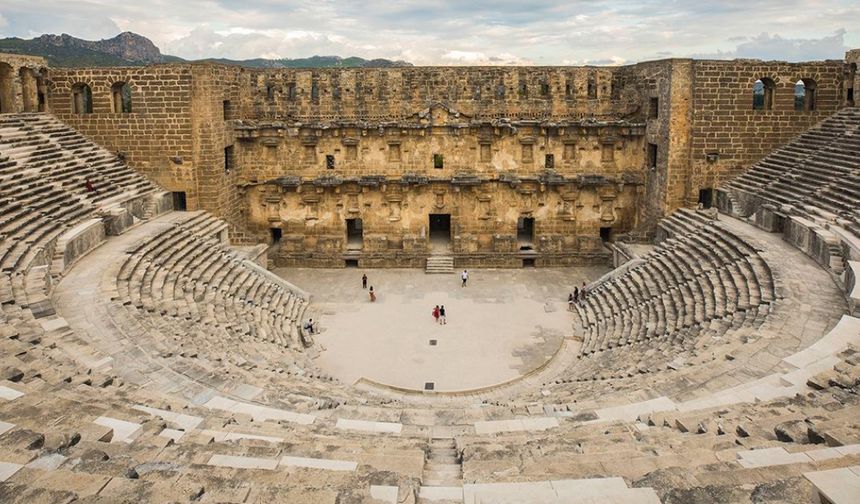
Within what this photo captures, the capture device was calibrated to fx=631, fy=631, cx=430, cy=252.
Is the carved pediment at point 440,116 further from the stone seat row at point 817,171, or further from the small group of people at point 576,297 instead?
the stone seat row at point 817,171

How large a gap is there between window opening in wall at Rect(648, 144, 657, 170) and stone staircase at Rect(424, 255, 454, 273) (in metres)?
A: 8.43

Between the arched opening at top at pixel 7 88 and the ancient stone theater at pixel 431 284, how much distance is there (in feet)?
0.25

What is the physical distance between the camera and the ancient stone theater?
6254mm

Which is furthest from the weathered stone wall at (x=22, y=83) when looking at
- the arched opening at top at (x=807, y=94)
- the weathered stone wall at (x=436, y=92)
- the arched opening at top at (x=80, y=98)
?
the arched opening at top at (x=807, y=94)

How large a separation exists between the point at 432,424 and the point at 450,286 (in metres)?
13.1

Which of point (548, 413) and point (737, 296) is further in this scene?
point (737, 296)

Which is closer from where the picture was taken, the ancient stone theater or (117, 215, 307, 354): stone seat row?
the ancient stone theater

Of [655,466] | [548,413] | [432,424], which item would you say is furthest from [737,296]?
[655,466]

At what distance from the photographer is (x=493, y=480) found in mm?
5867

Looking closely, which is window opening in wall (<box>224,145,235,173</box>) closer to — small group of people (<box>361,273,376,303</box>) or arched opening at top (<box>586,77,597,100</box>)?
small group of people (<box>361,273,376,303</box>)

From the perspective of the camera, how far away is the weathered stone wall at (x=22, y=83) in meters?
20.4

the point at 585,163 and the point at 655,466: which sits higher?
the point at 585,163

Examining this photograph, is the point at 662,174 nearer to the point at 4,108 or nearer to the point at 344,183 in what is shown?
the point at 344,183

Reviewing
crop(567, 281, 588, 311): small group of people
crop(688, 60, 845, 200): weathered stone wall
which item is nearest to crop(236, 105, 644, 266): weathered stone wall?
crop(688, 60, 845, 200): weathered stone wall
